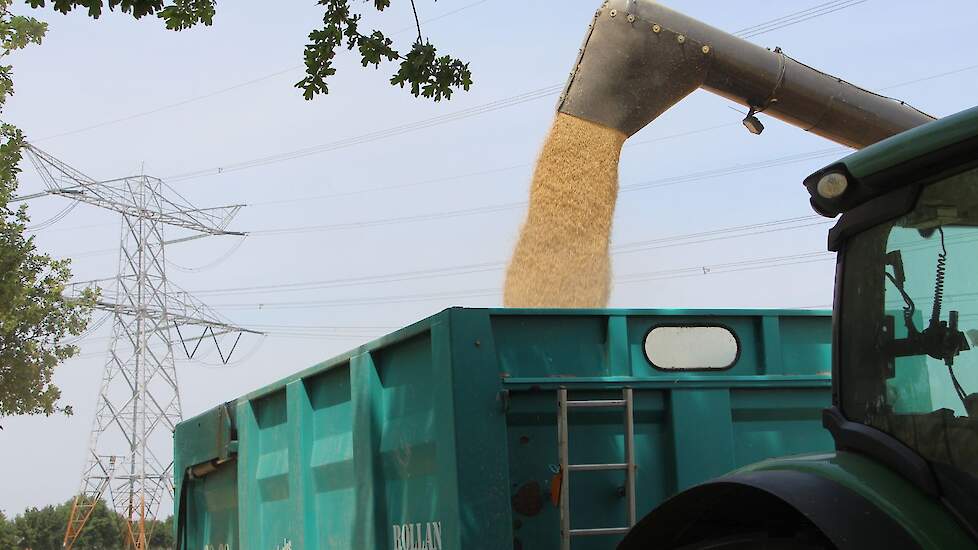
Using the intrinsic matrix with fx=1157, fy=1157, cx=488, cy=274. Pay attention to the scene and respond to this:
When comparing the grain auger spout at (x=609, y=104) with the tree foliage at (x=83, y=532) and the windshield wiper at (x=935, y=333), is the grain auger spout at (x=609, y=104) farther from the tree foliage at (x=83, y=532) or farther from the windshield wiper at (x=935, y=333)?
the tree foliage at (x=83, y=532)

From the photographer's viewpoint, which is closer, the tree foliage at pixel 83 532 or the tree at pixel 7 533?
the tree at pixel 7 533

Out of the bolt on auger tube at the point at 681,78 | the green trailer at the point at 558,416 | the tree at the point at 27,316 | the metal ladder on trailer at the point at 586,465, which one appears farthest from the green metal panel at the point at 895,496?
the tree at the point at 27,316

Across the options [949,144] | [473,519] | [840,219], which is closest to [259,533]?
[473,519]

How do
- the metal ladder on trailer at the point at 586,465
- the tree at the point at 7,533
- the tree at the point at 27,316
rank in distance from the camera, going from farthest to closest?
the tree at the point at 7,533
the tree at the point at 27,316
the metal ladder on trailer at the point at 586,465

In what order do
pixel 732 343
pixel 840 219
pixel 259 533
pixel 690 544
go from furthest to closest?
1. pixel 259 533
2. pixel 732 343
3. pixel 690 544
4. pixel 840 219

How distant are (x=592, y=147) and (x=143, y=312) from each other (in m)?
24.0

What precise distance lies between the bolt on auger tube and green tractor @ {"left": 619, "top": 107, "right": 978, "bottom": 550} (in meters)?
5.85

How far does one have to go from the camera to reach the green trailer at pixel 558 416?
4074mm

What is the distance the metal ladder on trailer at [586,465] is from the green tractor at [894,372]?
3.85 ft

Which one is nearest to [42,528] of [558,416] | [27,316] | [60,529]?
[60,529]

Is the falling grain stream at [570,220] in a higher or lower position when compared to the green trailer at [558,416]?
higher

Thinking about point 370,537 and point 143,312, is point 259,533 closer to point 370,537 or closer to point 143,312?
point 370,537

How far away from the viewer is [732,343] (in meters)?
4.53

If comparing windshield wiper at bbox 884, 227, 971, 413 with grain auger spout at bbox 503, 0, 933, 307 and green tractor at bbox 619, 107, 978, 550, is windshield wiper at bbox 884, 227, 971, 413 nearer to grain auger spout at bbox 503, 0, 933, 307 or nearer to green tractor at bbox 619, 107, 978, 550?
green tractor at bbox 619, 107, 978, 550
